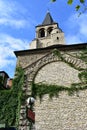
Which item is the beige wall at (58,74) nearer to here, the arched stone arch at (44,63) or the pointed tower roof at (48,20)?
the arched stone arch at (44,63)

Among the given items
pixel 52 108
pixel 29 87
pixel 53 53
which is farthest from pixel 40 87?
pixel 53 53

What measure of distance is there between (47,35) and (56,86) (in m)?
19.0

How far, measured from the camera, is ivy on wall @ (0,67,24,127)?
17.6 meters

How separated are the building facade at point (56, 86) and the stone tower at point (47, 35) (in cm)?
1322

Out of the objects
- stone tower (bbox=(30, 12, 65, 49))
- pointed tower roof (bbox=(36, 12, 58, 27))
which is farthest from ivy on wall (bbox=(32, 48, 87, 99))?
pointed tower roof (bbox=(36, 12, 58, 27))

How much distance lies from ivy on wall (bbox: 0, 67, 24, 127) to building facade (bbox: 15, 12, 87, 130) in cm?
47

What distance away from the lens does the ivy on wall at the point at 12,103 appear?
57.8ft

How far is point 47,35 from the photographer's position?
36.1m

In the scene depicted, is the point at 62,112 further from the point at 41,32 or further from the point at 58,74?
the point at 41,32

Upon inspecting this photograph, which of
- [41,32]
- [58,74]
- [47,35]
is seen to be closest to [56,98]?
[58,74]

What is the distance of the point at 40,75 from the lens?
1934 centimetres

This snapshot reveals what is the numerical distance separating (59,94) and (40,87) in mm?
1739

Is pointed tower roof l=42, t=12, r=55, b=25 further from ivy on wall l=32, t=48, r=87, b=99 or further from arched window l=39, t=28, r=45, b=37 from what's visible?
ivy on wall l=32, t=48, r=87, b=99

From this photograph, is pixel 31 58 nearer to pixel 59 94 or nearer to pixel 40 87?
pixel 40 87
